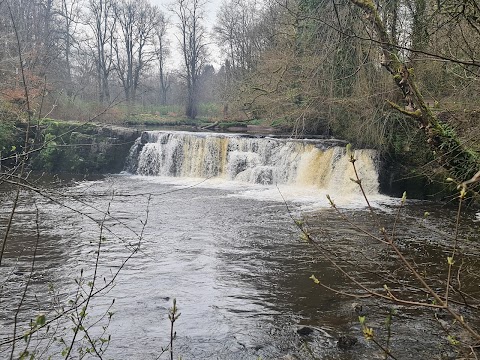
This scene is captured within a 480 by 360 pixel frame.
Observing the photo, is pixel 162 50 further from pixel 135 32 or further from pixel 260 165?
pixel 260 165

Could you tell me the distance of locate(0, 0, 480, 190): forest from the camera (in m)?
4.06

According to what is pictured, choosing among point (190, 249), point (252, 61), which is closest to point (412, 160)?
point (190, 249)

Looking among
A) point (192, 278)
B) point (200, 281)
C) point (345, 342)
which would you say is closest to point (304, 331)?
point (345, 342)

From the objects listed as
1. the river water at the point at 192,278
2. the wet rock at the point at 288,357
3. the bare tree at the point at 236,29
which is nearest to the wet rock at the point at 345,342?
the river water at the point at 192,278

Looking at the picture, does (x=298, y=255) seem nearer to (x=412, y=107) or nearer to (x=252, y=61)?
(x=412, y=107)

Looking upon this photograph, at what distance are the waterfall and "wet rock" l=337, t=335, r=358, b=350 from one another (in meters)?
8.71

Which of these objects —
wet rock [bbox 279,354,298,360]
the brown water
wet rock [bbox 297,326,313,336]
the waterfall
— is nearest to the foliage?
the brown water

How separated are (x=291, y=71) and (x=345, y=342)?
34.9 feet

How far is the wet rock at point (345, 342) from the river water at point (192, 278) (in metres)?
0.05

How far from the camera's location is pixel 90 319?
554cm

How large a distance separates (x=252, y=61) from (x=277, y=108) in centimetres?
1101

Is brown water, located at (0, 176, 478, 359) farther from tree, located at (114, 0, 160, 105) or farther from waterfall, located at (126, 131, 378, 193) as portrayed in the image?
tree, located at (114, 0, 160, 105)

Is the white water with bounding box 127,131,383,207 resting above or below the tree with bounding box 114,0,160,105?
below

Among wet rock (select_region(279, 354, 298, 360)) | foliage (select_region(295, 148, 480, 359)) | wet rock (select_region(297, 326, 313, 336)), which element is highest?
foliage (select_region(295, 148, 480, 359))
